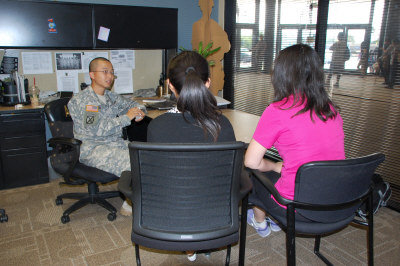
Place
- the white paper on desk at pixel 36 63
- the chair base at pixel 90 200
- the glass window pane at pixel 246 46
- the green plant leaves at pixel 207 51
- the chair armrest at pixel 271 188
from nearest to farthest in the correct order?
1. the chair armrest at pixel 271 188
2. the chair base at pixel 90 200
3. the white paper on desk at pixel 36 63
4. the green plant leaves at pixel 207 51
5. the glass window pane at pixel 246 46

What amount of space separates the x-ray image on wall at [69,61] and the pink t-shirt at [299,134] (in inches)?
102

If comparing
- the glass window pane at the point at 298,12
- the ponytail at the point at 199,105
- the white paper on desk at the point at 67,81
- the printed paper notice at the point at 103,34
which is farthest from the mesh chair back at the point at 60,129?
the glass window pane at the point at 298,12

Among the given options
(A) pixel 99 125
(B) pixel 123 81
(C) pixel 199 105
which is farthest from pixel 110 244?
(B) pixel 123 81

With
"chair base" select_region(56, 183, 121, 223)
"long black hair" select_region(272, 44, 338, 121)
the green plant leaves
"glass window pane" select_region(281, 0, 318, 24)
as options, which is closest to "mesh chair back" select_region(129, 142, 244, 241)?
"long black hair" select_region(272, 44, 338, 121)

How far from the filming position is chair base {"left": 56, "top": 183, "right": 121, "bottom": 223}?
2.54m

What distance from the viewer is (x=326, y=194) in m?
1.40

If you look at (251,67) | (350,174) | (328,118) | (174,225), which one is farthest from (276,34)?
(174,225)

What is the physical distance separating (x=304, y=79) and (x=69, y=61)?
2696 millimetres

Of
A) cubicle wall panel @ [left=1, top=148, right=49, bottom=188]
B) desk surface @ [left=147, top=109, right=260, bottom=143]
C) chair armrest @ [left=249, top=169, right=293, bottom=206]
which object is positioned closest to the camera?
chair armrest @ [left=249, top=169, right=293, bottom=206]

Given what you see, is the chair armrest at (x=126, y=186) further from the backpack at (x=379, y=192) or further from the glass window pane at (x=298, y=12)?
the glass window pane at (x=298, y=12)

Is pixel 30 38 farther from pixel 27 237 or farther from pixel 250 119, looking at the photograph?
pixel 250 119

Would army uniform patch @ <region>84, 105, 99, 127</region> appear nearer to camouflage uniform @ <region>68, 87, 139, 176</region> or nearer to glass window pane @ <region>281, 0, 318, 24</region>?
camouflage uniform @ <region>68, 87, 139, 176</region>

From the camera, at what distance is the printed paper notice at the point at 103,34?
10.4 feet

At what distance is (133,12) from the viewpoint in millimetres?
3275
